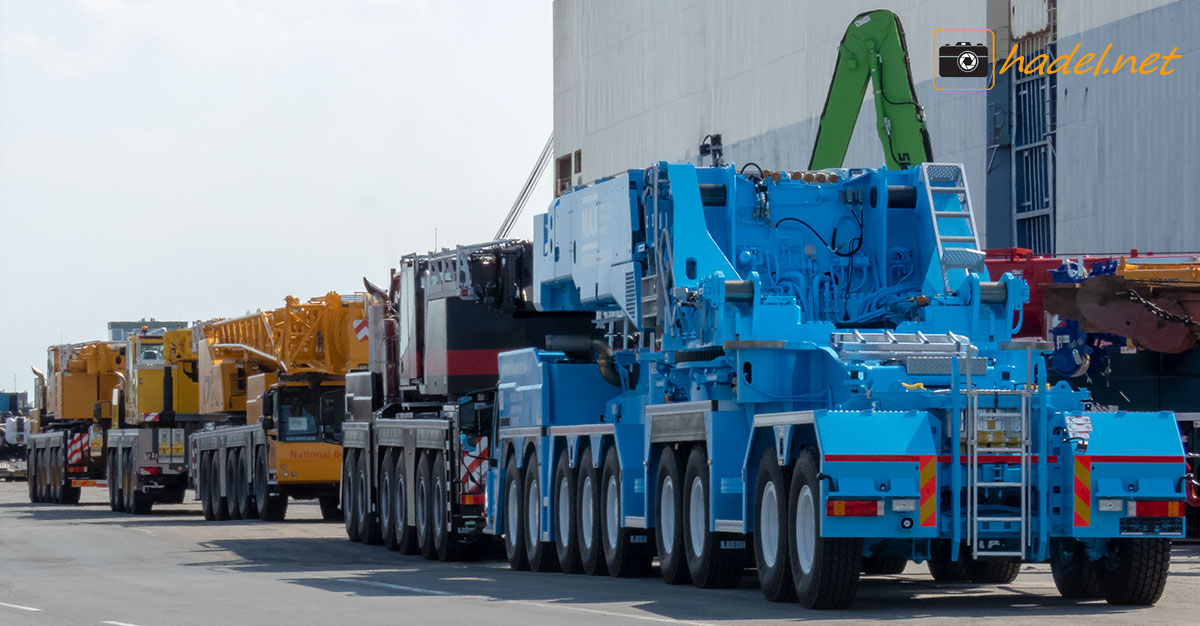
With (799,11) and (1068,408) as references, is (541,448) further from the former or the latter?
(799,11)

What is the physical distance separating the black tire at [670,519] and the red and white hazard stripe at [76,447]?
117ft

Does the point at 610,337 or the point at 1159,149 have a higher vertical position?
the point at 1159,149

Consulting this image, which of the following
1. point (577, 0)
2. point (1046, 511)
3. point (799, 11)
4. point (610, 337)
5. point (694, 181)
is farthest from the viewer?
point (577, 0)

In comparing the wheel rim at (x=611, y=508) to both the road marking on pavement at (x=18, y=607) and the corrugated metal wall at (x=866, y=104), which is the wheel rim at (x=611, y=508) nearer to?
the road marking on pavement at (x=18, y=607)

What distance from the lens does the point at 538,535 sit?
22.1 metres

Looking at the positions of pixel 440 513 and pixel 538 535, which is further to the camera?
pixel 440 513

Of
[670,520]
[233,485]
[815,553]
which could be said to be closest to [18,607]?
[670,520]

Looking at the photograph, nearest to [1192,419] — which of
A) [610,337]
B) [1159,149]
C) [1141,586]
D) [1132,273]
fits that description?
[1132,273]

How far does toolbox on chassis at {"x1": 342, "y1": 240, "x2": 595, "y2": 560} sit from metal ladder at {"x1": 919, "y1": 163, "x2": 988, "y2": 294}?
4.44 m

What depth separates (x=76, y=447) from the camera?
5228 cm

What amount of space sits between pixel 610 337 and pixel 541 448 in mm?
1419

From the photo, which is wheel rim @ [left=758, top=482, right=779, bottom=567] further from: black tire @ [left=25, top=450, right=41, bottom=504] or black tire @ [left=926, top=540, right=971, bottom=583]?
black tire @ [left=25, top=450, right=41, bottom=504]

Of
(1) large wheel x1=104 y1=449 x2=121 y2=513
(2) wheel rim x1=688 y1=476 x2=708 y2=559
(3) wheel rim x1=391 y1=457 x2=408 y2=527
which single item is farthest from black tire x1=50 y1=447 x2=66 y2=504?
(2) wheel rim x1=688 y1=476 x2=708 y2=559

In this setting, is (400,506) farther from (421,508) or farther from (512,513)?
(512,513)
